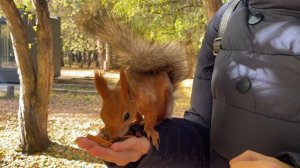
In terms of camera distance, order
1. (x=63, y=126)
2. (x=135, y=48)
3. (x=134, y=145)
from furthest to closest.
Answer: (x=63, y=126), (x=135, y=48), (x=134, y=145)

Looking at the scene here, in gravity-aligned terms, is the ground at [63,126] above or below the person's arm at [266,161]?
below

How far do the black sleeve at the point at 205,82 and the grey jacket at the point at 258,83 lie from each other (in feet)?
0.48

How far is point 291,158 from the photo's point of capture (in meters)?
0.86

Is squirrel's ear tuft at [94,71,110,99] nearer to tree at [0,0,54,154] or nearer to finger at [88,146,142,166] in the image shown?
finger at [88,146,142,166]

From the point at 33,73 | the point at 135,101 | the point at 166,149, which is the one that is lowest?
the point at 33,73

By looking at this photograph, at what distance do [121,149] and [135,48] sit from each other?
433 mm

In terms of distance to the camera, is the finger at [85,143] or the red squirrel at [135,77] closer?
the finger at [85,143]

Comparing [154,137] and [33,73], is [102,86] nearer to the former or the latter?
[154,137]

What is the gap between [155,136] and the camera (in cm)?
127

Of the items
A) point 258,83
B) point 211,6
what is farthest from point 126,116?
point 211,6

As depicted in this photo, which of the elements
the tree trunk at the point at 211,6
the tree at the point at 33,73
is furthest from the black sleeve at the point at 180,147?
the tree at the point at 33,73

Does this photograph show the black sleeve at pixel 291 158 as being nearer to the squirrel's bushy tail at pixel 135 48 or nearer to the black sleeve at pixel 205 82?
the black sleeve at pixel 205 82

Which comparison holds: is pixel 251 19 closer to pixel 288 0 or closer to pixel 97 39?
pixel 288 0

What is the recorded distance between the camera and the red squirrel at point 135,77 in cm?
126
